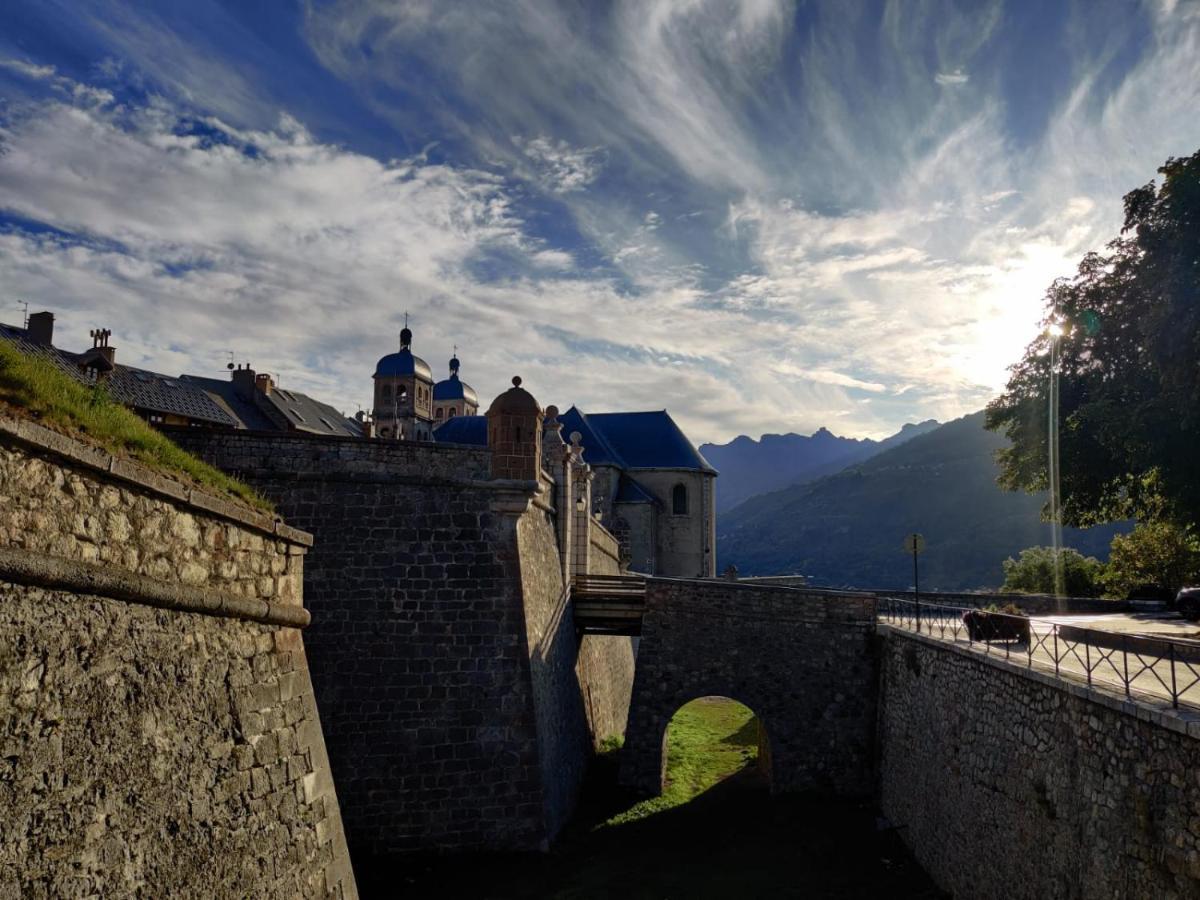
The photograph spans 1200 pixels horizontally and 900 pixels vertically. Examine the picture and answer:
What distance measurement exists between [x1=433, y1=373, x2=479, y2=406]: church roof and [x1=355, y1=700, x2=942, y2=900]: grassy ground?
144 feet

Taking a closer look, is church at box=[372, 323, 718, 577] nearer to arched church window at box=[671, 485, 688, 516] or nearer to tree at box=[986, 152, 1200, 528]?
arched church window at box=[671, 485, 688, 516]

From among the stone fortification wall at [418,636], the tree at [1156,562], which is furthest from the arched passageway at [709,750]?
the tree at [1156,562]

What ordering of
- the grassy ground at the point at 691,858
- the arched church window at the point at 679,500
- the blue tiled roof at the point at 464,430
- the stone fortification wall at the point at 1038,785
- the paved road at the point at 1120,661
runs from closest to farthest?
the stone fortification wall at the point at 1038,785
the paved road at the point at 1120,661
the grassy ground at the point at 691,858
the arched church window at the point at 679,500
the blue tiled roof at the point at 464,430

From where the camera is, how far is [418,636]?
551 inches

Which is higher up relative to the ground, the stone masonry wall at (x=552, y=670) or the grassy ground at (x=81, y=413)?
the grassy ground at (x=81, y=413)

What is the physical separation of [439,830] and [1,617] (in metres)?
10.7

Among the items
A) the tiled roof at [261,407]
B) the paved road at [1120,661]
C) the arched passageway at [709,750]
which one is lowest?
the arched passageway at [709,750]

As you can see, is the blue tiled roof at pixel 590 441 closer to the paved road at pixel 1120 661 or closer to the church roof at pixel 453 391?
the church roof at pixel 453 391

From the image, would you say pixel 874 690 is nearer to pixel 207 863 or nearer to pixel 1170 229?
pixel 1170 229

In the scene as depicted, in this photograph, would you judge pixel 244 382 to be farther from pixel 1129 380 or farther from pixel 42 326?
pixel 1129 380

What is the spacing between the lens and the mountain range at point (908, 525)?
10750cm

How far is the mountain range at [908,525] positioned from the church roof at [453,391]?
6811 centimetres

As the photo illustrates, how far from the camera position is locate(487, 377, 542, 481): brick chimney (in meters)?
14.8

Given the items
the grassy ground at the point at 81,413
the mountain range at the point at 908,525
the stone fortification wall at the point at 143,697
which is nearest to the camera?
the stone fortification wall at the point at 143,697
